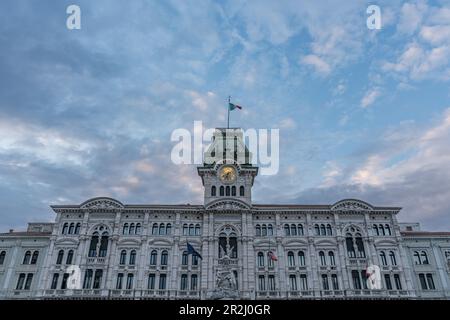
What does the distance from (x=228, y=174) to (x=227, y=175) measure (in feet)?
0.69

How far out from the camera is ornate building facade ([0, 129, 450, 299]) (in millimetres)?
43906

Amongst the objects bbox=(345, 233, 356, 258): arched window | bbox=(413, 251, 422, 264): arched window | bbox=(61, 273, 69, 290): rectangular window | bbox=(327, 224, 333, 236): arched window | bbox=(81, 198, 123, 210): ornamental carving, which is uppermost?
bbox=(81, 198, 123, 210): ornamental carving

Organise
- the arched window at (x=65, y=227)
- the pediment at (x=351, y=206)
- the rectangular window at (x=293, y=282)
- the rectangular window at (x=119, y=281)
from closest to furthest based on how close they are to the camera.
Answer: the rectangular window at (x=119, y=281)
the rectangular window at (x=293, y=282)
the arched window at (x=65, y=227)
the pediment at (x=351, y=206)

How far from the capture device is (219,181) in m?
51.6

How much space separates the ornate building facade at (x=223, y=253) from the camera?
144ft

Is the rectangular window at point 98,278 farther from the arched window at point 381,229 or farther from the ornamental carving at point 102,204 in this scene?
the arched window at point 381,229

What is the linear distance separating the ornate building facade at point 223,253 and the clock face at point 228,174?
2.20 meters

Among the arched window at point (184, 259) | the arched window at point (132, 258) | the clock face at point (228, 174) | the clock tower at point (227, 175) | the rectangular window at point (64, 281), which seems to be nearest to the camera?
the rectangular window at point (64, 281)

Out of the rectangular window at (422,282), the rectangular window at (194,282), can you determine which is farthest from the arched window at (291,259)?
the rectangular window at (422,282)

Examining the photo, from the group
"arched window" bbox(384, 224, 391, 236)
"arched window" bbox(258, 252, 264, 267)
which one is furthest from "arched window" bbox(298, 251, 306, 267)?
"arched window" bbox(384, 224, 391, 236)

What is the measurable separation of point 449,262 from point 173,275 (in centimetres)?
3608

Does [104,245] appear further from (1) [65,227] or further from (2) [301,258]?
(2) [301,258]

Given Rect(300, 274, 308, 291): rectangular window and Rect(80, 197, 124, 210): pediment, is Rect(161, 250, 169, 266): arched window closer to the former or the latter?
Rect(80, 197, 124, 210): pediment
